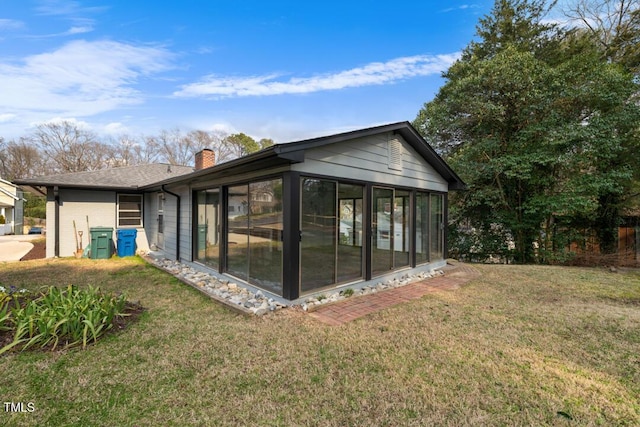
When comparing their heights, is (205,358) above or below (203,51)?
below

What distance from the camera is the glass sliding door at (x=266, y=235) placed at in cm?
468

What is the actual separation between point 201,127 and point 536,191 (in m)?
27.6

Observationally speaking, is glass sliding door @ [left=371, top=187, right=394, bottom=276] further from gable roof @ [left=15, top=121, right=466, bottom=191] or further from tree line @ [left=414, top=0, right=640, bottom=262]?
tree line @ [left=414, top=0, right=640, bottom=262]

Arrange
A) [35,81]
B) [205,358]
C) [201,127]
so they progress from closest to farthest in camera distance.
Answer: [205,358], [35,81], [201,127]

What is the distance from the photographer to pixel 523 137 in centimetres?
877

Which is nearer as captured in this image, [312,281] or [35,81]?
[312,281]

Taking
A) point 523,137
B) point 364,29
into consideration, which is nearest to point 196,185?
point 364,29

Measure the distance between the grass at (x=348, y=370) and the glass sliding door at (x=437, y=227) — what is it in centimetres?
316

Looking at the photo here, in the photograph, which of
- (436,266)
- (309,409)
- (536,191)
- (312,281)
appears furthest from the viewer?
(536,191)

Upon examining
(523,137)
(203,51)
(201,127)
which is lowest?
(523,137)

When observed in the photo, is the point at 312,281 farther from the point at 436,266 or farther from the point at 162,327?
the point at 436,266

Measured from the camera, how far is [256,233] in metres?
5.13

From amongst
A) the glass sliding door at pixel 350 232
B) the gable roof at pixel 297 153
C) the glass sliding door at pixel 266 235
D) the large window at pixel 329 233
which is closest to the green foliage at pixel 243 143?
the gable roof at pixel 297 153

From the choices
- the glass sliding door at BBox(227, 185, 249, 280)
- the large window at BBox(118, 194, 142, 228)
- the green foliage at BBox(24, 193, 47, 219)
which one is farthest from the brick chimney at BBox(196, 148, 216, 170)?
the green foliage at BBox(24, 193, 47, 219)
